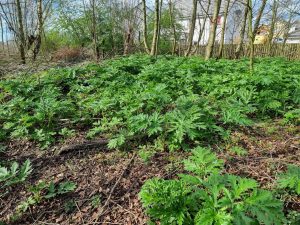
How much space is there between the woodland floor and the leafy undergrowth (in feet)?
0.04

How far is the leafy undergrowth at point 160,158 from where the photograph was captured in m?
1.98

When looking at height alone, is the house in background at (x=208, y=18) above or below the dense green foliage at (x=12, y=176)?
above

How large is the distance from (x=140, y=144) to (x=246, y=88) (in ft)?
8.31

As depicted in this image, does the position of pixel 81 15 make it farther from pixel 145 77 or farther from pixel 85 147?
pixel 85 147

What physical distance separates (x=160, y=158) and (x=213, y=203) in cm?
146

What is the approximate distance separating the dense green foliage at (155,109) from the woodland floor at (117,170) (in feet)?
0.75

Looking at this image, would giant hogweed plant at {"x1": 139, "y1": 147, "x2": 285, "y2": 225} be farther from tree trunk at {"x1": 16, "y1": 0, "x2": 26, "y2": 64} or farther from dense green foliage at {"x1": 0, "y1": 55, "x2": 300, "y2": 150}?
tree trunk at {"x1": 16, "y1": 0, "x2": 26, "y2": 64}

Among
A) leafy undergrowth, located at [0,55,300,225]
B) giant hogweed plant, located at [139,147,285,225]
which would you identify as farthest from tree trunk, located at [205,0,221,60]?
giant hogweed plant, located at [139,147,285,225]

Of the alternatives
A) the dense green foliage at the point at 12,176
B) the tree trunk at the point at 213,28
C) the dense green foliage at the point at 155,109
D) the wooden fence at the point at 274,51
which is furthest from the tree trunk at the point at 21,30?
the wooden fence at the point at 274,51

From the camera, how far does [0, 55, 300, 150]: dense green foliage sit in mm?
3461

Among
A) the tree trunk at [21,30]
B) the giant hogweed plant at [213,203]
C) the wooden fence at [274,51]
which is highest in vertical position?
the tree trunk at [21,30]

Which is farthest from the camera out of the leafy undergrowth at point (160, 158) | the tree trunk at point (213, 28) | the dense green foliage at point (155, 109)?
the tree trunk at point (213, 28)

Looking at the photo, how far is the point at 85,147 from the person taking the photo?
3.65 m

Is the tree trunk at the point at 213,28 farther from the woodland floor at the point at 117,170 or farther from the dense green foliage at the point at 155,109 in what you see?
the woodland floor at the point at 117,170
